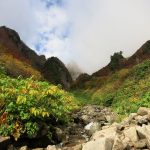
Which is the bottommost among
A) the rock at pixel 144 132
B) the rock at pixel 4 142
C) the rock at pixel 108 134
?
the rock at pixel 144 132

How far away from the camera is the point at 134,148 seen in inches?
546

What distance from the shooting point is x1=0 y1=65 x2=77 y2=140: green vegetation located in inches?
711

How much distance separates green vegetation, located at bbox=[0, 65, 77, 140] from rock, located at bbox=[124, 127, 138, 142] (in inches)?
163

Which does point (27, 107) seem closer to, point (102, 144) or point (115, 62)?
point (102, 144)

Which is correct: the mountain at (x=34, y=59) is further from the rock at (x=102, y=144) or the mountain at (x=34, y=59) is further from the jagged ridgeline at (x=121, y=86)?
the rock at (x=102, y=144)

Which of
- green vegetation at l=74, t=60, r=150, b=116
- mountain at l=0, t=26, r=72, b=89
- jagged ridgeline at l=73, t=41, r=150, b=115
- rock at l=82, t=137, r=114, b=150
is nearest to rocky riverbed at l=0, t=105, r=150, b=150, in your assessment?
rock at l=82, t=137, r=114, b=150

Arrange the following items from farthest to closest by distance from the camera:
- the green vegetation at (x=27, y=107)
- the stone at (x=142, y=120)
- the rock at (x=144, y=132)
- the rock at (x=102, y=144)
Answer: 1. the green vegetation at (x=27, y=107)
2. the stone at (x=142, y=120)
3. the rock at (x=144, y=132)
4. the rock at (x=102, y=144)

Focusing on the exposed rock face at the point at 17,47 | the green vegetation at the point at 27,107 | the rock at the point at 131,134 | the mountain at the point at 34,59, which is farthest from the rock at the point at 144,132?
the mountain at the point at 34,59

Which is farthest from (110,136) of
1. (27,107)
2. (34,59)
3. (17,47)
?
(34,59)

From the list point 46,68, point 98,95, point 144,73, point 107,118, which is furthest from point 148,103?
point 46,68

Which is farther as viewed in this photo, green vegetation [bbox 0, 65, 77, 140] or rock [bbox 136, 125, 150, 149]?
green vegetation [bbox 0, 65, 77, 140]

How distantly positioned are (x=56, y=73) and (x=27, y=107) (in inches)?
1819

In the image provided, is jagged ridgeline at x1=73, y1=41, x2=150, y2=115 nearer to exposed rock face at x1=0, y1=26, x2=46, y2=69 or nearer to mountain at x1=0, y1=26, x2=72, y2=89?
mountain at x1=0, y1=26, x2=72, y2=89

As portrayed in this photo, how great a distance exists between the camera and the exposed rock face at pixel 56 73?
6247cm
